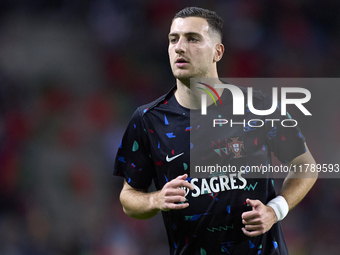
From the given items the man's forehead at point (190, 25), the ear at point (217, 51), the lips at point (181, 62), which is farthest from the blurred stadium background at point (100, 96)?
the lips at point (181, 62)

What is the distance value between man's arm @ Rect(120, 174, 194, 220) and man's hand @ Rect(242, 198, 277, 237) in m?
0.33

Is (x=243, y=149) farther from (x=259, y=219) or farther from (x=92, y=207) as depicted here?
(x=92, y=207)

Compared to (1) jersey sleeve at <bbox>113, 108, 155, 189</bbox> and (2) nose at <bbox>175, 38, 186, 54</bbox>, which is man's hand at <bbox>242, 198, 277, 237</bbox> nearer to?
(1) jersey sleeve at <bbox>113, 108, 155, 189</bbox>

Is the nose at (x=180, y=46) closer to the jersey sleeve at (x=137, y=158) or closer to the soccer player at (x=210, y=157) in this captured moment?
the soccer player at (x=210, y=157)

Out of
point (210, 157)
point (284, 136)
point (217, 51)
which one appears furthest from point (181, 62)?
point (284, 136)

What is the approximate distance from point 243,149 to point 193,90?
0.46 meters

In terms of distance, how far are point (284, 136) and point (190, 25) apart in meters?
0.85

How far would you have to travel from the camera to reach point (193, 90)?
8.27 feet

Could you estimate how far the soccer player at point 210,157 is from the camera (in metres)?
2.32

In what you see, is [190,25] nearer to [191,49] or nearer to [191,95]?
[191,49]

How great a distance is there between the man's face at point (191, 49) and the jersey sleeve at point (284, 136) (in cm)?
46

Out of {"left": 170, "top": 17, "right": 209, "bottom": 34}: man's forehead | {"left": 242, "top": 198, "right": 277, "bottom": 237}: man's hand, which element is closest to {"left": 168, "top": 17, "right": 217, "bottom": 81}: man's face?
{"left": 170, "top": 17, "right": 209, "bottom": 34}: man's forehead

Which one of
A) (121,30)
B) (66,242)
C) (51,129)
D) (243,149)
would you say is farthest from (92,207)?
(243,149)

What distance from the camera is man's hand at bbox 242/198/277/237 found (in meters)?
2.12
